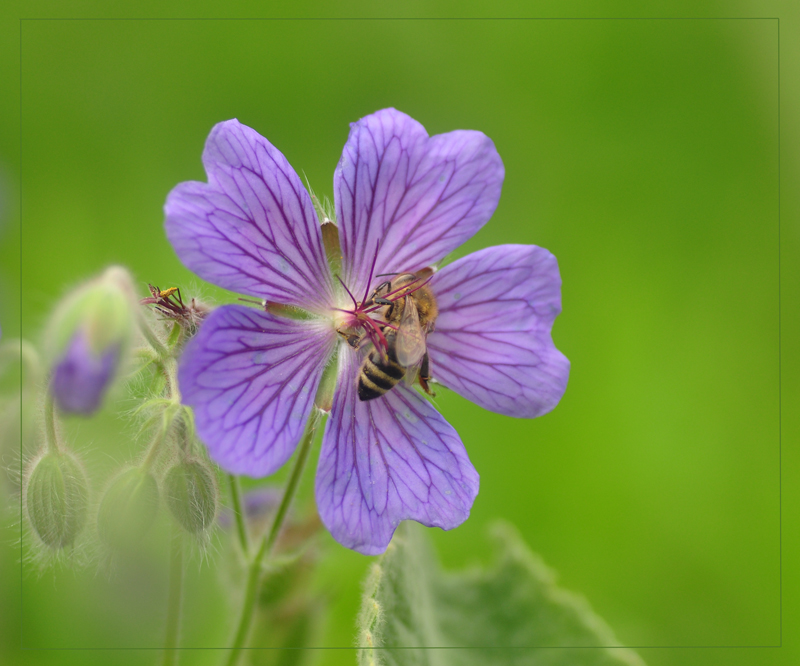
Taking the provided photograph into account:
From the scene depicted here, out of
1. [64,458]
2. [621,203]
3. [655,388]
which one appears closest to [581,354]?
[655,388]

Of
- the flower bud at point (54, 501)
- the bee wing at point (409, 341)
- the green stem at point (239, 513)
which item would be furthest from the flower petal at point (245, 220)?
the flower bud at point (54, 501)

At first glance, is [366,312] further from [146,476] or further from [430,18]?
[430,18]

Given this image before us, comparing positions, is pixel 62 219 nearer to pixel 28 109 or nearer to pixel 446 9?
pixel 28 109

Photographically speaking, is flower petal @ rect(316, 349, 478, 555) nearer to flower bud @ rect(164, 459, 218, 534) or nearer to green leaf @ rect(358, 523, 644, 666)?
flower bud @ rect(164, 459, 218, 534)

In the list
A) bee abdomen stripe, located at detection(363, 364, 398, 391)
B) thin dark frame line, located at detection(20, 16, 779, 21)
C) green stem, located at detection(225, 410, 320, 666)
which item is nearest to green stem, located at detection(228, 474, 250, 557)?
green stem, located at detection(225, 410, 320, 666)

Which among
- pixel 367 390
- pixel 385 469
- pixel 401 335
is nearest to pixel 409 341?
pixel 401 335

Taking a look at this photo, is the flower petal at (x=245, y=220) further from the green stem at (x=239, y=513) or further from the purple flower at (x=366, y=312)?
the green stem at (x=239, y=513)
